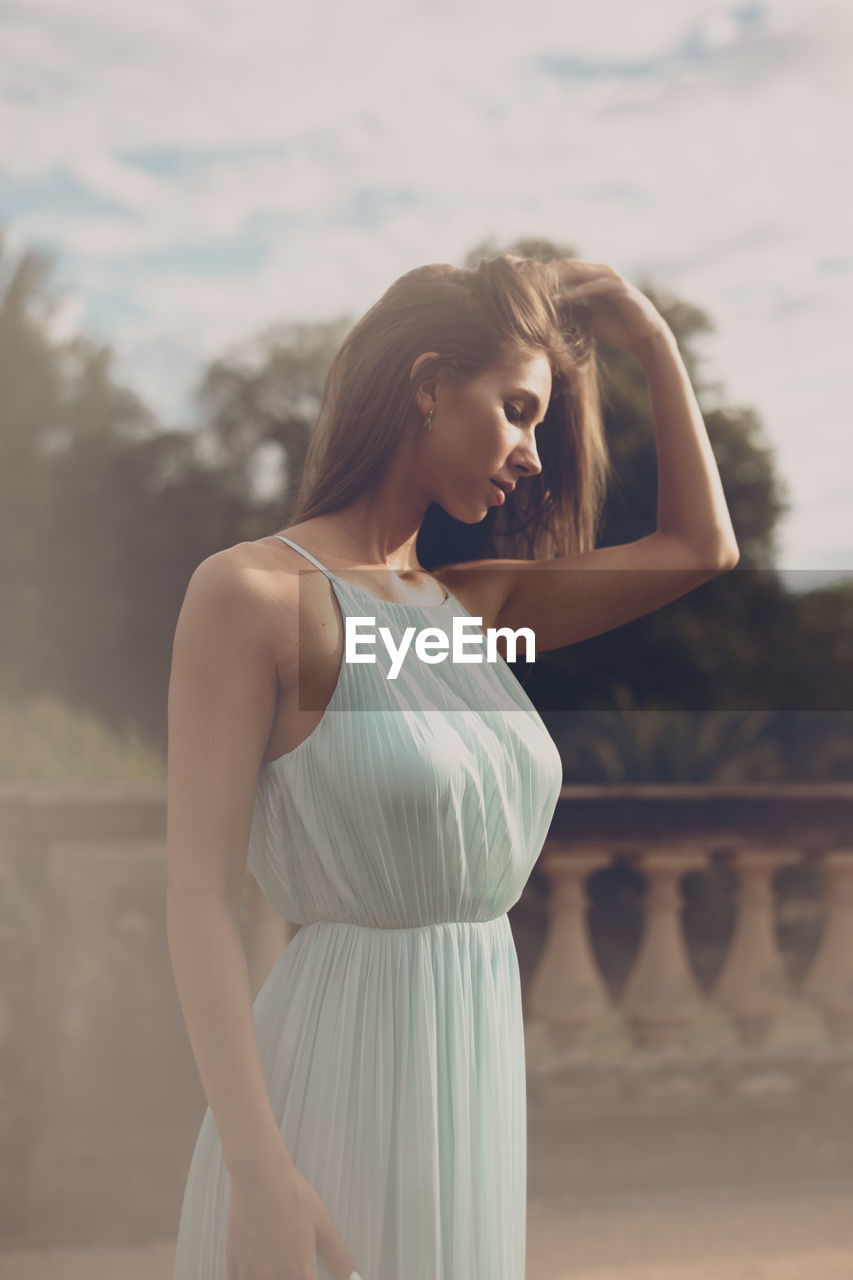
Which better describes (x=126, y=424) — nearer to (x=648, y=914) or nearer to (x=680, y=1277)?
(x=648, y=914)

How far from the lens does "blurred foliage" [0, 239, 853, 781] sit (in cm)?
764

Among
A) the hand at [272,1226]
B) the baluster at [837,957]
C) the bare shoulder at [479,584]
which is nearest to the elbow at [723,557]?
the bare shoulder at [479,584]

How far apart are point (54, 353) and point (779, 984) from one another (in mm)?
7193

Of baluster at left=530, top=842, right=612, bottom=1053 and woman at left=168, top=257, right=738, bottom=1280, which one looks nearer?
woman at left=168, top=257, right=738, bottom=1280

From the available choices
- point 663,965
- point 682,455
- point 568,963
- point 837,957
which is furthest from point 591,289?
point 837,957

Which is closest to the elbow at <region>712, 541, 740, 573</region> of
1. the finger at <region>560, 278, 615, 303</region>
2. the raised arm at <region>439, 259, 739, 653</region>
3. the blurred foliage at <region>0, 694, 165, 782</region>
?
the raised arm at <region>439, 259, 739, 653</region>

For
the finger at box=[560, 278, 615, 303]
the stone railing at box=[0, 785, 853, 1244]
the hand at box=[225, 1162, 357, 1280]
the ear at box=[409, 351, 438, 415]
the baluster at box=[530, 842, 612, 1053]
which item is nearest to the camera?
the hand at box=[225, 1162, 357, 1280]

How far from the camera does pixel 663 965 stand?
12.0 ft

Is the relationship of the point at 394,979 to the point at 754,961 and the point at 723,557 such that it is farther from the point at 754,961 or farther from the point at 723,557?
the point at 754,961

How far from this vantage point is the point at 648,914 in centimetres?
367

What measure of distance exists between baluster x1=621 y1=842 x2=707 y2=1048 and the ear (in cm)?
233

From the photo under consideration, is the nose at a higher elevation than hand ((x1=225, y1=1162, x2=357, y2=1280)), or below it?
higher

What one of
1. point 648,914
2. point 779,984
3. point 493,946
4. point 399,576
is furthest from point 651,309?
point 779,984

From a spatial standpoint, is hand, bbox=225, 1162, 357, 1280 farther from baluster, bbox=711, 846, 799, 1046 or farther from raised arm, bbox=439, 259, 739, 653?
baluster, bbox=711, 846, 799, 1046
